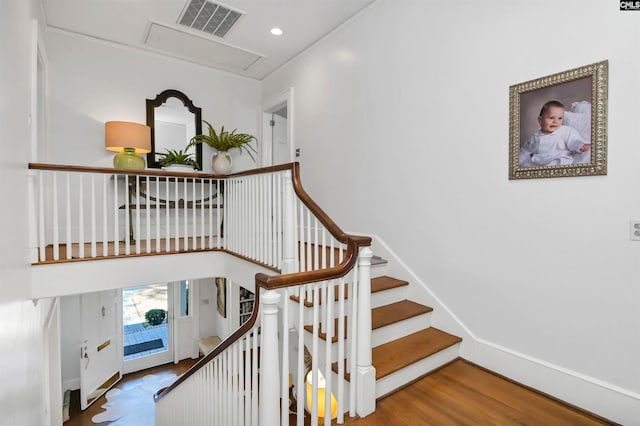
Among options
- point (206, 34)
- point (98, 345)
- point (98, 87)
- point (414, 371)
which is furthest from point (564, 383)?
point (98, 345)

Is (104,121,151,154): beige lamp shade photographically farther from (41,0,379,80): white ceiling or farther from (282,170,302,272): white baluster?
(282,170,302,272): white baluster

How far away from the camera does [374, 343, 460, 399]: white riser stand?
2055mm

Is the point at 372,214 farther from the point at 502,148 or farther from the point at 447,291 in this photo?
the point at 502,148

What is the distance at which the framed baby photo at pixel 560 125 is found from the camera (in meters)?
1.88

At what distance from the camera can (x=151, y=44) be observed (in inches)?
166

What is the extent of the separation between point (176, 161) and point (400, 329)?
A: 11.4 feet

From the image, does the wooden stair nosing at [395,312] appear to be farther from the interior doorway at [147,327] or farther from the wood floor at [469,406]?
the interior doorway at [147,327]

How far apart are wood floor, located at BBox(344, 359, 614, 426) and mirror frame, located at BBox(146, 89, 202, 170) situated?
394 centimetres

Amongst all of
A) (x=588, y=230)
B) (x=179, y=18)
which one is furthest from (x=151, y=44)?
(x=588, y=230)

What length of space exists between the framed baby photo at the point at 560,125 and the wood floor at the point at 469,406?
1398 mm

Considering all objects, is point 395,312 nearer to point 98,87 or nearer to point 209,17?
point 209,17

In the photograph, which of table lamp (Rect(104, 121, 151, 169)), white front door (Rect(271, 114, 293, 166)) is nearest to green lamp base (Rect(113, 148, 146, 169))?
table lamp (Rect(104, 121, 151, 169))

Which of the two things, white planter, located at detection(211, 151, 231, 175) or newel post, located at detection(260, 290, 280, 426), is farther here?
white planter, located at detection(211, 151, 231, 175)

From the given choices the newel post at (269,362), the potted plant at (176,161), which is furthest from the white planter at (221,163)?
the newel post at (269,362)
